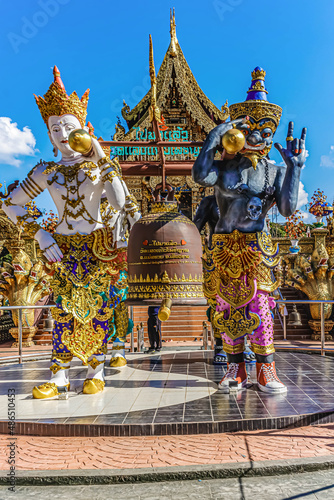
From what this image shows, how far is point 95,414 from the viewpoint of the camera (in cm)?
389

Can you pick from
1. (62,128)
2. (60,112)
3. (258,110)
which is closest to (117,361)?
(62,128)

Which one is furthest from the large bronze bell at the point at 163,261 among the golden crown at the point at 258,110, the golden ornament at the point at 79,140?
the golden crown at the point at 258,110

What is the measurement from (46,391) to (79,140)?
230 cm

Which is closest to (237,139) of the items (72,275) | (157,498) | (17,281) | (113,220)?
(113,220)

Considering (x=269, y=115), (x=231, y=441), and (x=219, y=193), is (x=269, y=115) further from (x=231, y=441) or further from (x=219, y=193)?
(x=231, y=441)

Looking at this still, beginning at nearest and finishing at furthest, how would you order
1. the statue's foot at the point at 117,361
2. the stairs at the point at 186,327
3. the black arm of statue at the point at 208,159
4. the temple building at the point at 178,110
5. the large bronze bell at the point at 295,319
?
the black arm of statue at the point at 208,159, the statue's foot at the point at 117,361, the stairs at the point at 186,327, the large bronze bell at the point at 295,319, the temple building at the point at 178,110

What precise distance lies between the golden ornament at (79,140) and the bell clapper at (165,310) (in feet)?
5.15

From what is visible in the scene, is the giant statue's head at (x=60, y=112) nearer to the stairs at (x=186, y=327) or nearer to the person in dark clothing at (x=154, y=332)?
the person in dark clothing at (x=154, y=332)

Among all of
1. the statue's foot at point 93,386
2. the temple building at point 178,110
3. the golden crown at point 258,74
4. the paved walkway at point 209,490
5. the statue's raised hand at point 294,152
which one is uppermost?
the temple building at point 178,110

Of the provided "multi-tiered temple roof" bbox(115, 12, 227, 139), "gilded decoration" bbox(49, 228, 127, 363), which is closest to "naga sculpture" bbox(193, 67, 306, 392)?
"gilded decoration" bbox(49, 228, 127, 363)

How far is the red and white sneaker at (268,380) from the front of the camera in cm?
445

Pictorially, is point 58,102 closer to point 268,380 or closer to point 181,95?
point 268,380

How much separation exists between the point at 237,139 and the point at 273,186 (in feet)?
2.25

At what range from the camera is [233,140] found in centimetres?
419
